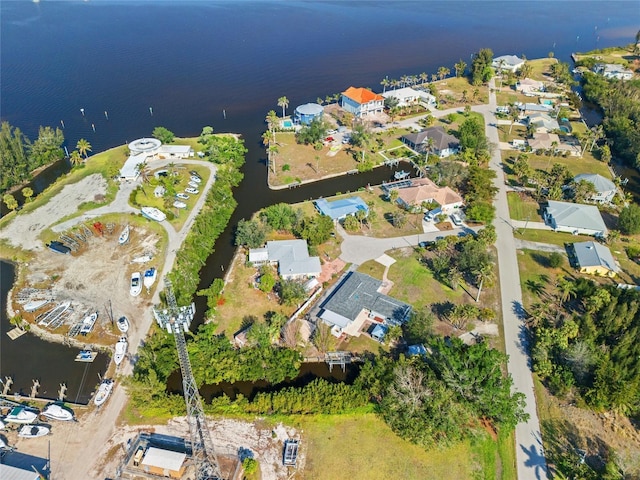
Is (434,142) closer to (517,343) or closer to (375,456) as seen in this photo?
(517,343)

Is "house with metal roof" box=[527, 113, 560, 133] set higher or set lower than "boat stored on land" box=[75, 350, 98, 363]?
higher

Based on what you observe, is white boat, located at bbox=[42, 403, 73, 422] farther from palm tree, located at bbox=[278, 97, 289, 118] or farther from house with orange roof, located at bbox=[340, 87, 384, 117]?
house with orange roof, located at bbox=[340, 87, 384, 117]

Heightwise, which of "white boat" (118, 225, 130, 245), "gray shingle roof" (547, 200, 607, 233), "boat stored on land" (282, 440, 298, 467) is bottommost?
"boat stored on land" (282, 440, 298, 467)

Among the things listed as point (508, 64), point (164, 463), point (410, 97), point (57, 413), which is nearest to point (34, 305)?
point (57, 413)

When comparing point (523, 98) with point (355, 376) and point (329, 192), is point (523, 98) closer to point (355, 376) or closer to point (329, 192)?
point (329, 192)

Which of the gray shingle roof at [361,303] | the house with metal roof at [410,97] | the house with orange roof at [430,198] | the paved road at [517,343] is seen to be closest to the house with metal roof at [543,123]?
the paved road at [517,343]

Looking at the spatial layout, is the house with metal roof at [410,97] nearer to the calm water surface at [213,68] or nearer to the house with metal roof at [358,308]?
the calm water surface at [213,68]

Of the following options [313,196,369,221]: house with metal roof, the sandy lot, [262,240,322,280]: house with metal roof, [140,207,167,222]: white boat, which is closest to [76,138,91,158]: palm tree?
the sandy lot
